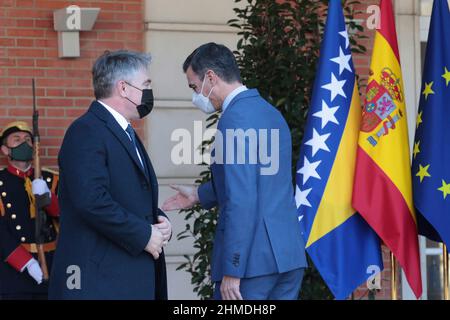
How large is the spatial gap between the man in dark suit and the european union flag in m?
2.21

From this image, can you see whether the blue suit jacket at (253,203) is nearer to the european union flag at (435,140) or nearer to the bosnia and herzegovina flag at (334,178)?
the bosnia and herzegovina flag at (334,178)

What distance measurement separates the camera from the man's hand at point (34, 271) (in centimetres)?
779

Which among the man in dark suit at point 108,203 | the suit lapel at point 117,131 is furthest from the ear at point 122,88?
the suit lapel at point 117,131

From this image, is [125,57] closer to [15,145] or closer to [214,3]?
[15,145]

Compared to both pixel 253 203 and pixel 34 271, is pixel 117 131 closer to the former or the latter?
pixel 253 203

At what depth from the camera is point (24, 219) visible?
7.94 metres

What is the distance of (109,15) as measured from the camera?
8.44 metres

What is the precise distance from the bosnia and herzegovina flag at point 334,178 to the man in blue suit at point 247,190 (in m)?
1.50

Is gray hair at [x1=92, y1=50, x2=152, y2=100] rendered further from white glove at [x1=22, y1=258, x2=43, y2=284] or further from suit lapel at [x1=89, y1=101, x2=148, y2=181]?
white glove at [x1=22, y1=258, x2=43, y2=284]

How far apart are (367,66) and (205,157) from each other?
1.86 metres

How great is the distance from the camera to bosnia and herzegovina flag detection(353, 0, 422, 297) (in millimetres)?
7078

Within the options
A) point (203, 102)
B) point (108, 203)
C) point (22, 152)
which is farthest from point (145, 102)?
point (22, 152)

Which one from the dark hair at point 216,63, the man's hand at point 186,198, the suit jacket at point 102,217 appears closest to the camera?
the suit jacket at point 102,217

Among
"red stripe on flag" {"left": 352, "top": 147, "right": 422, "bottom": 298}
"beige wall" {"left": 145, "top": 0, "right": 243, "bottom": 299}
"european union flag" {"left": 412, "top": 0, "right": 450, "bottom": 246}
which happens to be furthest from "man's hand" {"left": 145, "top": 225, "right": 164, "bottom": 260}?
"beige wall" {"left": 145, "top": 0, "right": 243, "bottom": 299}
